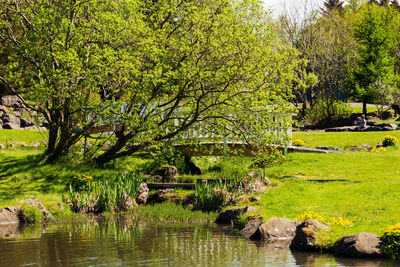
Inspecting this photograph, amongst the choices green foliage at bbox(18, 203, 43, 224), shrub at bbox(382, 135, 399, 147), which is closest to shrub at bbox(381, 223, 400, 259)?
green foliage at bbox(18, 203, 43, 224)

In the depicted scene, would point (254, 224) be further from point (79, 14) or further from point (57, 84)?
point (79, 14)

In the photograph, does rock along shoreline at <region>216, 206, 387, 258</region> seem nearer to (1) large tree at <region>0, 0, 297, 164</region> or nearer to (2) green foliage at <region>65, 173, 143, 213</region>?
(2) green foliage at <region>65, 173, 143, 213</region>

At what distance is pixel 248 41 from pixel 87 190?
25.1 feet

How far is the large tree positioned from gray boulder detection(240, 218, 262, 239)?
557 centimetres

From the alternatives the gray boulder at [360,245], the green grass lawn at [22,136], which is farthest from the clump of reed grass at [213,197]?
the green grass lawn at [22,136]

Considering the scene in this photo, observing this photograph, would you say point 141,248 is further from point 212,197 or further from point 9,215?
point 212,197

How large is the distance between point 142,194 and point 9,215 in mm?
5025

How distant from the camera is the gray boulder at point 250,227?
1451cm

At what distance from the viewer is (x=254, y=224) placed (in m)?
15.1

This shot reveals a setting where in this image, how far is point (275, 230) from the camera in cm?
1365

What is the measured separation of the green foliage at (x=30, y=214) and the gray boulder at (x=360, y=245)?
9233mm

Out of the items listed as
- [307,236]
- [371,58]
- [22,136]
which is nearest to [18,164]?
[22,136]

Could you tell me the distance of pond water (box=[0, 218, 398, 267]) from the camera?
10.9m

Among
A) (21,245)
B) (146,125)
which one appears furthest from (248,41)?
(21,245)
